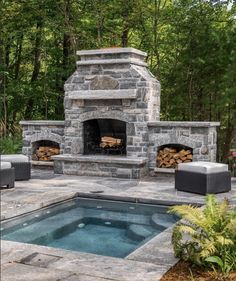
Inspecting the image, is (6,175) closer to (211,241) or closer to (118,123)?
(118,123)

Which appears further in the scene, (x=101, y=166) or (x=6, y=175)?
(x=101, y=166)

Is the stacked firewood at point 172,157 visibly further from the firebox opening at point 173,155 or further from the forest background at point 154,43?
the forest background at point 154,43

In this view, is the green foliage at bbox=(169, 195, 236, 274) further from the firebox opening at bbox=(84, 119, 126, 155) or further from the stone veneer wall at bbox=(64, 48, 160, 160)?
the firebox opening at bbox=(84, 119, 126, 155)

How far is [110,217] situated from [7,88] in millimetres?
10594

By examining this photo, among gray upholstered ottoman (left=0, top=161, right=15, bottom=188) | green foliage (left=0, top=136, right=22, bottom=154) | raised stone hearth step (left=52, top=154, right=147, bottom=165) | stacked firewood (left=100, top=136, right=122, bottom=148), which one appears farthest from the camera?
green foliage (left=0, top=136, right=22, bottom=154)

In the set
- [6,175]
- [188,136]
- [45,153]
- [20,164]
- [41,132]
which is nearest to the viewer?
[6,175]

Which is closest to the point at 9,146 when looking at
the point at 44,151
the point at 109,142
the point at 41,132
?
the point at 44,151

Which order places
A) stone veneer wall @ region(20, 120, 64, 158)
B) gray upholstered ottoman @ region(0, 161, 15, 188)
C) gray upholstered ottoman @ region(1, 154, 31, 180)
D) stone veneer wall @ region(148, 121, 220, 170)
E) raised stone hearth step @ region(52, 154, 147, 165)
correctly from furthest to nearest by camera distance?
stone veneer wall @ region(20, 120, 64, 158), raised stone hearth step @ region(52, 154, 147, 165), stone veneer wall @ region(148, 121, 220, 170), gray upholstered ottoman @ region(1, 154, 31, 180), gray upholstered ottoman @ region(0, 161, 15, 188)

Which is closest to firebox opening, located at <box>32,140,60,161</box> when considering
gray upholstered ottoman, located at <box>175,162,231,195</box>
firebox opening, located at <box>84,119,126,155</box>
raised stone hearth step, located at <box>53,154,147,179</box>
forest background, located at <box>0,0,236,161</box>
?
raised stone hearth step, located at <box>53,154,147,179</box>

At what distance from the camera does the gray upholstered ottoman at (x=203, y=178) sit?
28.0 feet

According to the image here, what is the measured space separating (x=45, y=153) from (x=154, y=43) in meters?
6.13

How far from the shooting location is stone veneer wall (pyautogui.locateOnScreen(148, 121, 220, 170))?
403 inches

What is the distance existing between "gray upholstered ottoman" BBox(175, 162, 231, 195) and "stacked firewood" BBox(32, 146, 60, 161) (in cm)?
442

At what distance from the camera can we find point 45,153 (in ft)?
40.1
